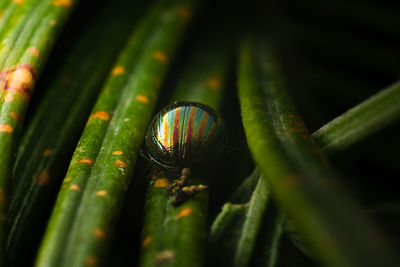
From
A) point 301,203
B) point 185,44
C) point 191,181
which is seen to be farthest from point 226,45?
point 301,203

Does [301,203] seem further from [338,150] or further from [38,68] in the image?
[38,68]

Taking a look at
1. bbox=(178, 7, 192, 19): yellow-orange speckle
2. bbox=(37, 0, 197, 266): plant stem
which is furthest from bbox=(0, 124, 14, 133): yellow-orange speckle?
bbox=(178, 7, 192, 19): yellow-orange speckle

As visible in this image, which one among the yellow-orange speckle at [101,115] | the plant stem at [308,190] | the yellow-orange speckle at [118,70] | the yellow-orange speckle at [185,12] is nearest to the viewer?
the plant stem at [308,190]

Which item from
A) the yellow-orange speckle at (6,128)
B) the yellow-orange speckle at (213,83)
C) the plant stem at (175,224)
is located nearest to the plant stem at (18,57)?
the yellow-orange speckle at (6,128)

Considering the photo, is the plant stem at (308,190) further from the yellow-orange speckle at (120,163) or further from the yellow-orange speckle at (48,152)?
the yellow-orange speckle at (48,152)

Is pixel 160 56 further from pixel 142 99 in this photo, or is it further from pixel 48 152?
pixel 48 152

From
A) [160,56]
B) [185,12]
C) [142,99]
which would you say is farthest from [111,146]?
[185,12]

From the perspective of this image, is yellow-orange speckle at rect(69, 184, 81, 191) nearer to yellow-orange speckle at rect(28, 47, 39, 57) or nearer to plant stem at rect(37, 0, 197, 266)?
plant stem at rect(37, 0, 197, 266)
